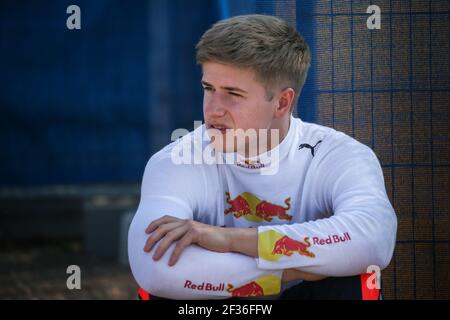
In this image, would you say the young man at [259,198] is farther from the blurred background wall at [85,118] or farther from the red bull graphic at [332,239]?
the blurred background wall at [85,118]

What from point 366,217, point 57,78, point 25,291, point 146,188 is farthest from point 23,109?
point 366,217

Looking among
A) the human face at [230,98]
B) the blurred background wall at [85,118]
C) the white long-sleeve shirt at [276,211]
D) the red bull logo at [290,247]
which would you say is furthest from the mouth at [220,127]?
the blurred background wall at [85,118]

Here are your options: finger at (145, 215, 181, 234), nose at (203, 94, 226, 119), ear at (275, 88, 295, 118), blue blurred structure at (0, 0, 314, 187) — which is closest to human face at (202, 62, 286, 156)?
nose at (203, 94, 226, 119)

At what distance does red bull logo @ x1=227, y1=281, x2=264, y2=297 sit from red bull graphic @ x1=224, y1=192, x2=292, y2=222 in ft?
1.05

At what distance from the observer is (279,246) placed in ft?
9.64

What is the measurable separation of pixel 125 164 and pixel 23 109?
38.6 inches

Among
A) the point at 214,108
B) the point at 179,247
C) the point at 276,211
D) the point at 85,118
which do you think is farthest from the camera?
the point at 85,118

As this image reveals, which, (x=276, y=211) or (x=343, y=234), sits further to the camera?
(x=276, y=211)

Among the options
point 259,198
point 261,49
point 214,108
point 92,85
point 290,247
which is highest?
point 261,49

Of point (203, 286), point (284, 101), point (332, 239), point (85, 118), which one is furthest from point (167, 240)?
point (85, 118)

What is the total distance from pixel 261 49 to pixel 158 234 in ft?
2.44

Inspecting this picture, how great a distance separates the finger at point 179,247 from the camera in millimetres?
2916

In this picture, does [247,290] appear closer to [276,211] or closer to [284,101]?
[276,211]

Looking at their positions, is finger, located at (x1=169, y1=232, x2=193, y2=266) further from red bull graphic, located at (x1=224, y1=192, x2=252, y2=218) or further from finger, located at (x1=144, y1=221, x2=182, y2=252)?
red bull graphic, located at (x1=224, y1=192, x2=252, y2=218)
